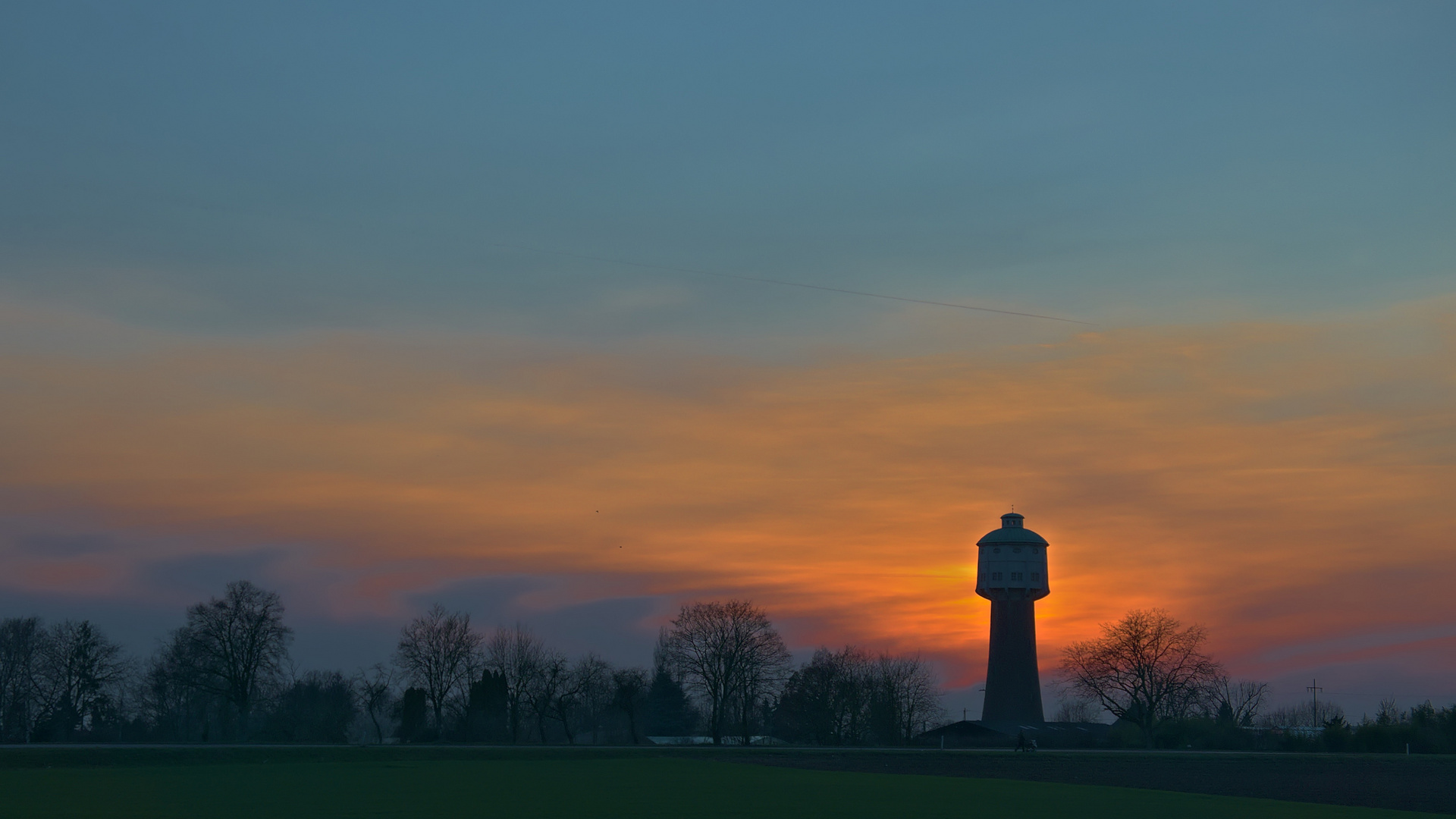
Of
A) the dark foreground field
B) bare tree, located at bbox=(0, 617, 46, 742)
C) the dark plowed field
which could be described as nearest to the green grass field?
the dark foreground field

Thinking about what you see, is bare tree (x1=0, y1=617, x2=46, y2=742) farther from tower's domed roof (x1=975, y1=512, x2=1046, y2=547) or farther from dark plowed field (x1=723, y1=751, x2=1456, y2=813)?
tower's domed roof (x1=975, y1=512, x2=1046, y2=547)

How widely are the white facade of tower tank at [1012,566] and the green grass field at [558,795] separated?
230 ft

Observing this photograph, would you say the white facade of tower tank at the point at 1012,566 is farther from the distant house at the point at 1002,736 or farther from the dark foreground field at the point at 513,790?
the dark foreground field at the point at 513,790

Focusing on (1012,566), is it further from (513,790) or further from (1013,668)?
(513,790)

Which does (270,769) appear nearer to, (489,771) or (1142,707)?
(489,771)

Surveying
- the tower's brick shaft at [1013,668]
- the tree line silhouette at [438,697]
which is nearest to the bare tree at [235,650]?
the tree line silhouette at [438,697]

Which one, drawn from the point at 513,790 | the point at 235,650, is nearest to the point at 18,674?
the point at 235,650

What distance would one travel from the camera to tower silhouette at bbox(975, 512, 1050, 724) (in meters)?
117

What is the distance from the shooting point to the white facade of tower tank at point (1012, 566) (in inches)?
4742

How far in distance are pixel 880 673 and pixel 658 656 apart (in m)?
30.6

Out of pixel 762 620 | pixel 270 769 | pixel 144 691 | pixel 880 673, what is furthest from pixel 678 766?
pixel 144 691

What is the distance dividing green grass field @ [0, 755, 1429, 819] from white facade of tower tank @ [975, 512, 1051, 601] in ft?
230

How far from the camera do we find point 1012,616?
119812 millimetres

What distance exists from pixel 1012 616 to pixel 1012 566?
15.9ft
